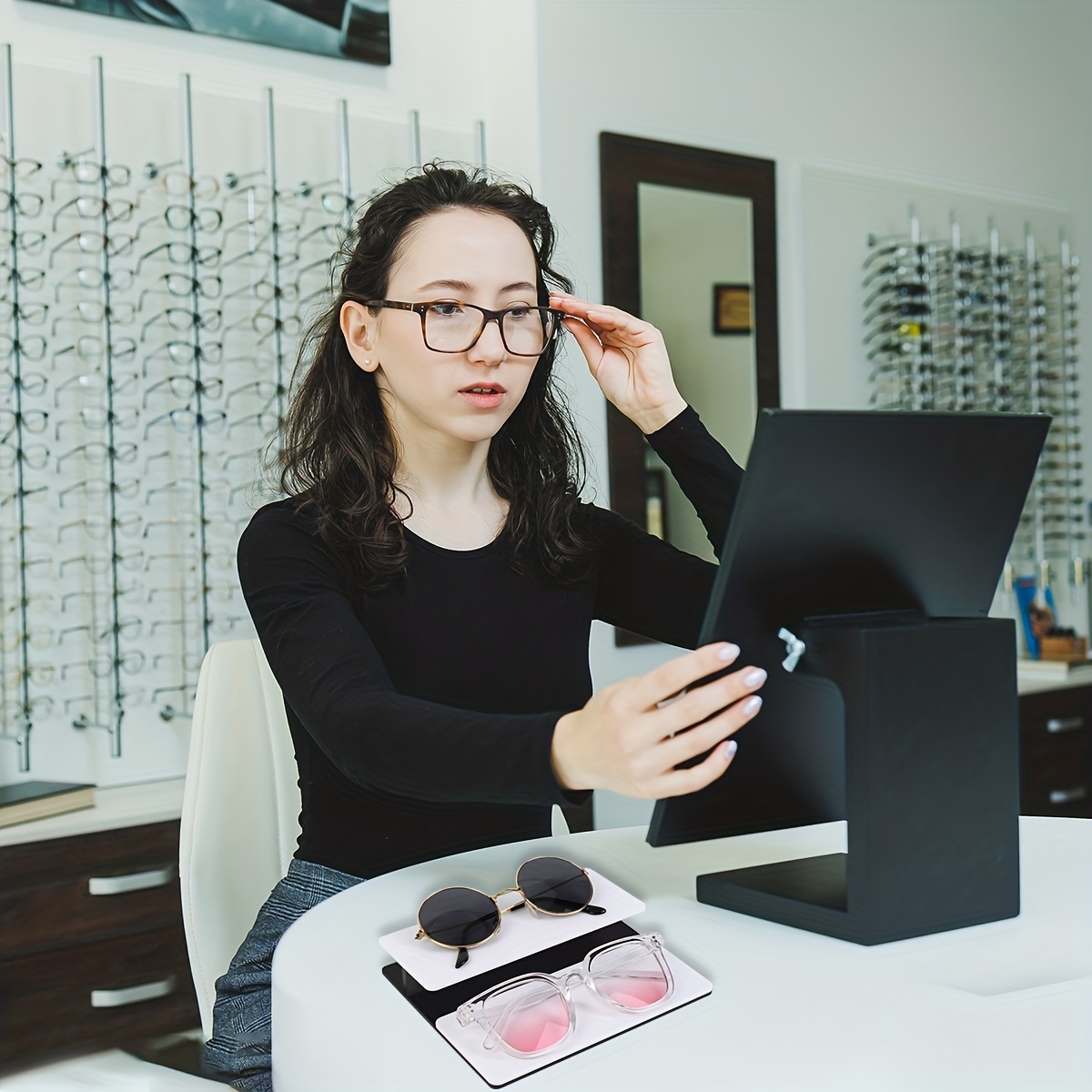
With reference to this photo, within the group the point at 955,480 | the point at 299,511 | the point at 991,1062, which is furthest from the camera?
the point at 299,511

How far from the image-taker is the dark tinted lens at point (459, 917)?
86 centimetres

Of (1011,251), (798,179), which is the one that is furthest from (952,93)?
(798,179)

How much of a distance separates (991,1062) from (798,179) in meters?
3.07

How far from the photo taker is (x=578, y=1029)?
2.45 ft

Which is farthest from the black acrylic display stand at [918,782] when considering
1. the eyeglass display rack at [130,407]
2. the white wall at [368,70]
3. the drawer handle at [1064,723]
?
the drawer handle at [1064,723]

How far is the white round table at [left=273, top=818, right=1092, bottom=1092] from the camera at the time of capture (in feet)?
2.24

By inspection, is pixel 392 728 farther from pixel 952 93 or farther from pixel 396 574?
pixel 952 93

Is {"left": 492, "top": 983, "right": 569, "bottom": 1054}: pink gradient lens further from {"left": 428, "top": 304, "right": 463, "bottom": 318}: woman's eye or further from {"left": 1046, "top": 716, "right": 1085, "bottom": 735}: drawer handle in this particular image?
{"left": 1046, "top": 716, "right": 1085, "bottom": 735}: drawer handle

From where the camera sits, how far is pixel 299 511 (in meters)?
1.35

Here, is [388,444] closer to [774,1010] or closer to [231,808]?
[231,808]

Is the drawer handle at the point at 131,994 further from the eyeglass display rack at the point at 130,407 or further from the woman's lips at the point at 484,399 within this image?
the woman's lips at the point at 484,399

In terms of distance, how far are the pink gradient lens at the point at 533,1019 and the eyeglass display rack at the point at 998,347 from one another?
3074 mm

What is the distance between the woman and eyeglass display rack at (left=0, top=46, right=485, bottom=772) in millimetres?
971

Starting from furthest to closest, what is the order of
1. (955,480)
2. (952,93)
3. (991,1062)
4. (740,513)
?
1. (952,93)
2. (955,480)
3. (740,513)
4. (991,1062)
